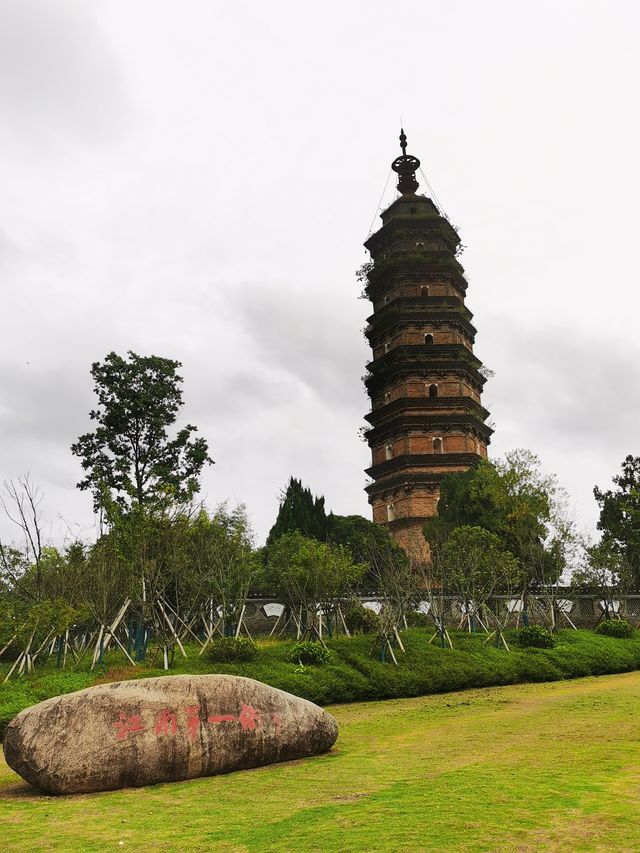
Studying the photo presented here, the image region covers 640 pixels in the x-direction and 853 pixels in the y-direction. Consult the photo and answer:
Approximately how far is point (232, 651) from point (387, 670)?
191 inches

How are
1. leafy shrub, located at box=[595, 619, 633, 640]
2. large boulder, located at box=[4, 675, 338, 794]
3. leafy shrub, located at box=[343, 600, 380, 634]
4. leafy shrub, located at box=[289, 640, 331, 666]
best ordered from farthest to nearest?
leafy shrub, located at box=[595, 619, 633, 640] < leafy shrub, located at box=[343, 600, 380, 634] < leafy shrub, located at box=[289, 640, 331, 666] < large boulder, located at box=[4, 675, 338, 794]

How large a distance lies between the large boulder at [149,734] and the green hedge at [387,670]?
8.04 metres

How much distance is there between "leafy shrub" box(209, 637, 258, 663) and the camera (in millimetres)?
21609

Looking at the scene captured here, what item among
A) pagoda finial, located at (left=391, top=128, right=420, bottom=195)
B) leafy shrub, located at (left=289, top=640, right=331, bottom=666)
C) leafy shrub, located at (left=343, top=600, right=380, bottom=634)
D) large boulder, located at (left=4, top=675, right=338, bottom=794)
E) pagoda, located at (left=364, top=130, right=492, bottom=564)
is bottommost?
large boulder, located at (left=4, top=675, right=338, bottom=794)

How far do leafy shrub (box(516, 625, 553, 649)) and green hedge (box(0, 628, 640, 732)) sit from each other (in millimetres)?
444

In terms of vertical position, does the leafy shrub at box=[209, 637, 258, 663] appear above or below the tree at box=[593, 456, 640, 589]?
below

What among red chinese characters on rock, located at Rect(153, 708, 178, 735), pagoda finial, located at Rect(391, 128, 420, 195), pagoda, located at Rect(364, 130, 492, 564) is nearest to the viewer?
red chinese characters on rock, located at Rect(153, 708, 178, 735)

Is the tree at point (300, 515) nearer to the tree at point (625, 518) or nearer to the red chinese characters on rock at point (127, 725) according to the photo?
the tree at point (625, 518)

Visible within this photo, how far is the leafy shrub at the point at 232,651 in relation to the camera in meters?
21.6

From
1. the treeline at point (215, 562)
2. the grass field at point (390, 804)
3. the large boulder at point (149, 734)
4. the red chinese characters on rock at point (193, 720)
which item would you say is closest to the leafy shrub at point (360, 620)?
the treeline at point (215, 562)

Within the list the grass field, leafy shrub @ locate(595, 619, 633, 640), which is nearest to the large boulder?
the grass field

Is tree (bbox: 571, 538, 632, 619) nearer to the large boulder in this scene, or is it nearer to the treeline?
the treeline

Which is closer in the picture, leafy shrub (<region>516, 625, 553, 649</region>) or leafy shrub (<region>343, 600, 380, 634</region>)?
leafy shrub (<region>516, 625, 553, 649</region>)

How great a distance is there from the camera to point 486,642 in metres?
27.8
